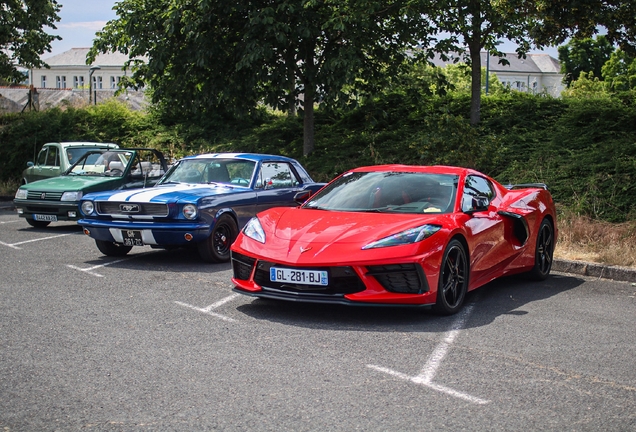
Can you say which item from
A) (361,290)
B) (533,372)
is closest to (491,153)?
(361,290)

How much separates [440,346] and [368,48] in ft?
47.5

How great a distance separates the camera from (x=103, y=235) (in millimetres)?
10062

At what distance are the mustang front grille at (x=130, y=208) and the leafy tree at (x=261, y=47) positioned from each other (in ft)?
27.8

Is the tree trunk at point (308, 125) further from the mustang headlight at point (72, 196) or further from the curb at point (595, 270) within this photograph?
the curb at point (595, 270)

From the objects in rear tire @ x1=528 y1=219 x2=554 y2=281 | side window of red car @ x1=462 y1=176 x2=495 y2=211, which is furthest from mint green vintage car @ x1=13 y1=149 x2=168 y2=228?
rear tire @ x1=528 y1=219 x2=554 y2=281

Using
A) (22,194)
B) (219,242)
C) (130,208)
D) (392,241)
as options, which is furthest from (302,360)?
(22,194)

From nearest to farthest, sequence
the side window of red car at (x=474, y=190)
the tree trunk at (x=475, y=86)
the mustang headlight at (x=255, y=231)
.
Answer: the mustang headlight at (x=255, y=231) < the side window of red car at (x=474, y=190) < the tree trunk at (x=475, y=86)

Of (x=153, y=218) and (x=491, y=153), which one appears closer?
(x=153, y=218)

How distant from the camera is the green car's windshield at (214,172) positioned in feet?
35.8

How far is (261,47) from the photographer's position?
18125 millimetres

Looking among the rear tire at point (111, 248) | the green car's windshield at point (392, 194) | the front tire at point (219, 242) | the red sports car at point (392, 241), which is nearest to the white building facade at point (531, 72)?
the rear tire at point (111, 248)

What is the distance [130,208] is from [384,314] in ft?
13.9

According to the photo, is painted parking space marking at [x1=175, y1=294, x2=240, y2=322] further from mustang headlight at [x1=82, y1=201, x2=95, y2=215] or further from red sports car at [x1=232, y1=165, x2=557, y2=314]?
mustang headlight at [x1=82, y1=201, x2=95, y2=215]

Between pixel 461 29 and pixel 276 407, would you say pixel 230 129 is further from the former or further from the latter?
pixel 276 407
